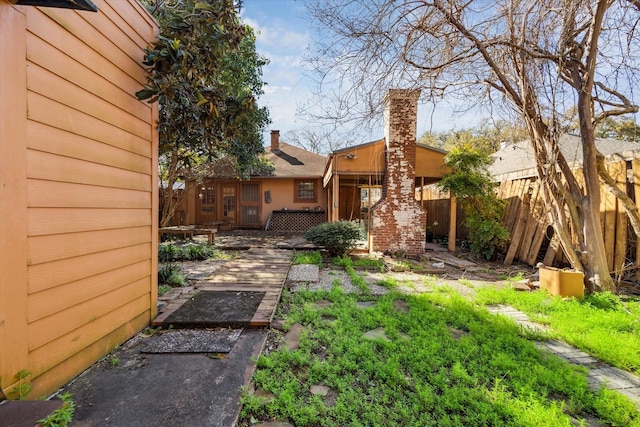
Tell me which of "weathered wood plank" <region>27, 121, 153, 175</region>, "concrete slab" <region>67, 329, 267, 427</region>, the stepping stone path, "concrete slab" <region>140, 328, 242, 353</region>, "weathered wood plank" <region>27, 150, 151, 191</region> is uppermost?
"weathered wood plank" <region>27, 121, 153, 175</region>

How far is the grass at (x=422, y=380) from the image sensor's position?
1.73 metres

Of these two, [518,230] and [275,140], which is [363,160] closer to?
[518,230]

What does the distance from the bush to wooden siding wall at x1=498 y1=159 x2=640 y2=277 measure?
3.56m

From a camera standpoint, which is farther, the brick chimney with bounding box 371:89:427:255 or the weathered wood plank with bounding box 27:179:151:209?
the brick chimney with bounding box 371:89:427:255

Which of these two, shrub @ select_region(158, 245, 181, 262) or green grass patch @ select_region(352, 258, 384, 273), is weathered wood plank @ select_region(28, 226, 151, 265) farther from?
green grass patch @ select_region(352, 258, 384, 273)

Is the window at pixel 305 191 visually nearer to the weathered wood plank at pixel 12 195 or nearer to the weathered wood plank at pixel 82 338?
the weathered wood plank at pixel 82 338

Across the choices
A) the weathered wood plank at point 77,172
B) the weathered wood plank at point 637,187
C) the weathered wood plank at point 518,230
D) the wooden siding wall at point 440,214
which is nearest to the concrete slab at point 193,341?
the weathered wood plank at point 77,172

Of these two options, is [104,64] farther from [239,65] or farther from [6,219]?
[239,65]

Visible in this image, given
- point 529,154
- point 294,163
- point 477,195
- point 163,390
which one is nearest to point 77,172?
point 163,390

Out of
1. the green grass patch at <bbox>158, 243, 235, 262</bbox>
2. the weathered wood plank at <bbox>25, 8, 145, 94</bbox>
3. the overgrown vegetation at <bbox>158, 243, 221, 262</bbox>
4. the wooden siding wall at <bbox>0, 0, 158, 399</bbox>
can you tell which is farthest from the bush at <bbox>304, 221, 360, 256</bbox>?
the weathered wood plank at <bbox>25, 8, 145, 94</bbox>

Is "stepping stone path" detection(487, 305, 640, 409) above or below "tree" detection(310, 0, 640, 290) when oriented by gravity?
below

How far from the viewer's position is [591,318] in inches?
129

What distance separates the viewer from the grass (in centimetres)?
173

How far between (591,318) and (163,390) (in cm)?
450
